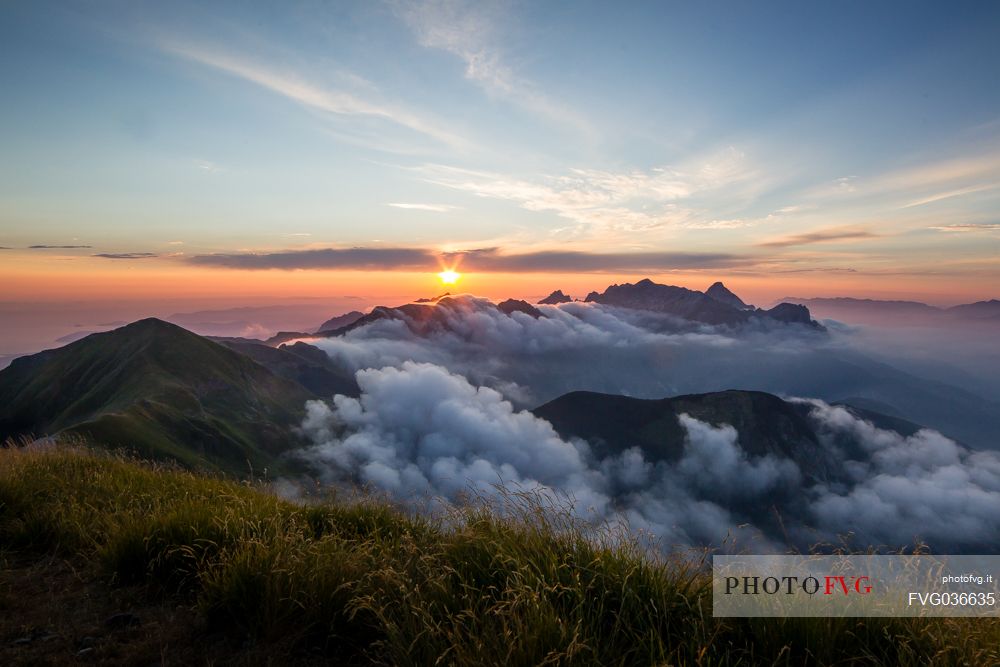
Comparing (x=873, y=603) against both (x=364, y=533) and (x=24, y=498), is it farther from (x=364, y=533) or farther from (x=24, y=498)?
(x=24, y=498)

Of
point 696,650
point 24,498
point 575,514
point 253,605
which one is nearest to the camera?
point 696,650

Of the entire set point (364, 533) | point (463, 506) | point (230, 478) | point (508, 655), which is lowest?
point (230, 478)

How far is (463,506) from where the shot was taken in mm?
6504

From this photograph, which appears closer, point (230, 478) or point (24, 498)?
point (24, 498)

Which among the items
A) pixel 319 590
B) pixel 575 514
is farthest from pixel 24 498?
pixel 575 514

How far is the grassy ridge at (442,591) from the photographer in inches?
145

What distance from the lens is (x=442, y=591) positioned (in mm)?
4465

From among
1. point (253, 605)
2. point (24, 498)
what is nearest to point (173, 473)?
point (24, 498)

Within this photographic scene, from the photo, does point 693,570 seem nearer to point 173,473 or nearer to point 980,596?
point 980,596

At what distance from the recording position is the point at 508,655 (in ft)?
10.8

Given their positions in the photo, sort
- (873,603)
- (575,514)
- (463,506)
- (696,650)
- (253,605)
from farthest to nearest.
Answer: (463,506) < (575,514) < (253,605) < (873,603) < (696,650)

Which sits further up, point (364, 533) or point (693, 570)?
point (693, 570)

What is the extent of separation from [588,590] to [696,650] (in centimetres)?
93

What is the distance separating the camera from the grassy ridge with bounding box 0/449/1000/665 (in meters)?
3.70
